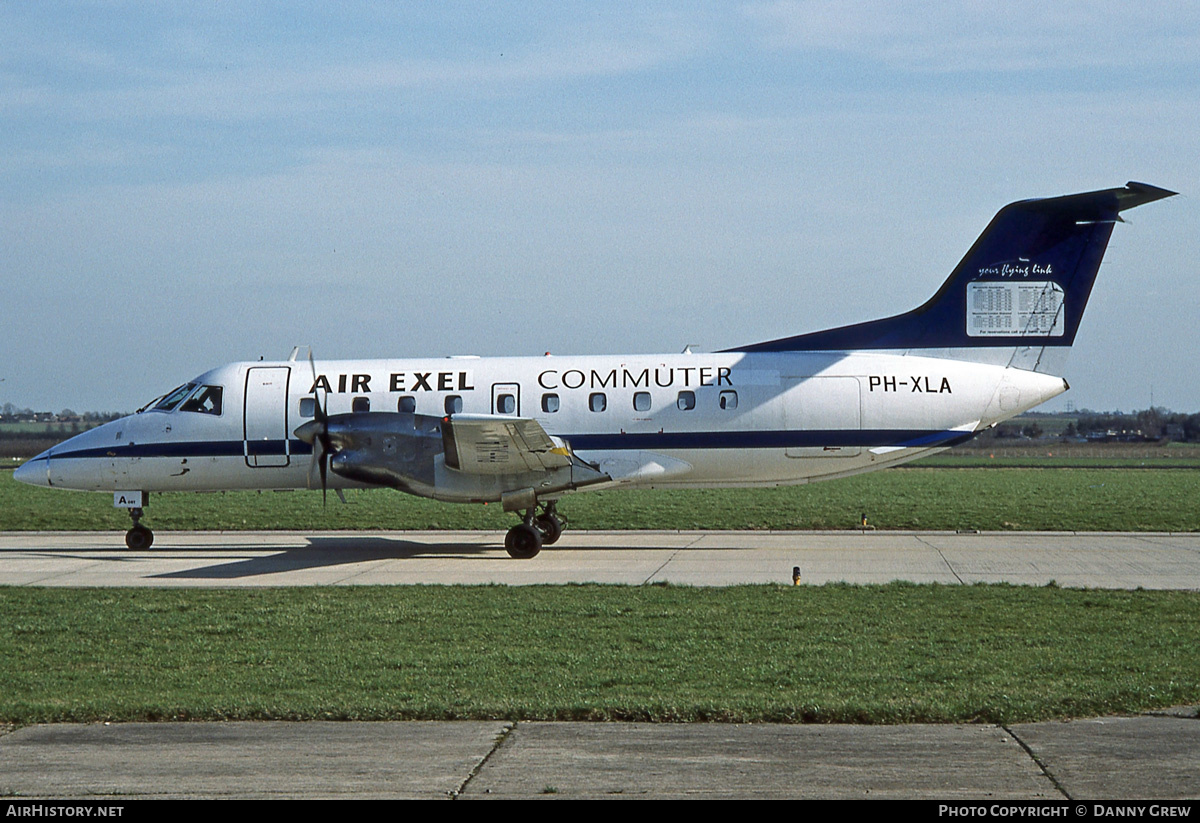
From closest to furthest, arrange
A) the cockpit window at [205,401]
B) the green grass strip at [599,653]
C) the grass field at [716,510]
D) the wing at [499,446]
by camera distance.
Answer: the green grass strip at [599,653]
the wing at [499,446]
the cockpit window at [205,401]
the grass field at [716,510]

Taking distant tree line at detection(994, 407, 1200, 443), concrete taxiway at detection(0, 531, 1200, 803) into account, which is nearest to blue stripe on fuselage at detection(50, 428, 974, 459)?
concrete taxiway at detection(0, 531, 1200, 803)

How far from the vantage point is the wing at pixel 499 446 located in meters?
18.6

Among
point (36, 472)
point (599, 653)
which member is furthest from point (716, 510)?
point (599, 653)

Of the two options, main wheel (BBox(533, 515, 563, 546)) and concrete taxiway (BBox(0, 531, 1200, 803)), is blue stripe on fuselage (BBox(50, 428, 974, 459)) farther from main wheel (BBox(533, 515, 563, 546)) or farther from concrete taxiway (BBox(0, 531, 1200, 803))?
concrete taxiway (BBox(0, 531, 1200, 803))

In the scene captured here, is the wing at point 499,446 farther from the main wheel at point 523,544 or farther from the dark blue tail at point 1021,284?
the dark blue tail at point 1021,284

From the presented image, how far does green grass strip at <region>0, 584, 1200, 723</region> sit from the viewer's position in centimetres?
860

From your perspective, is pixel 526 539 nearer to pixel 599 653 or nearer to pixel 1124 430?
pixel 599 653

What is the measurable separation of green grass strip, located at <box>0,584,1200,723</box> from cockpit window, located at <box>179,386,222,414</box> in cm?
688

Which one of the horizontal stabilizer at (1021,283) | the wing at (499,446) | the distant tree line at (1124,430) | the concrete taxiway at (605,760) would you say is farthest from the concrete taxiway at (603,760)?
the distant tree line at (1124,430)

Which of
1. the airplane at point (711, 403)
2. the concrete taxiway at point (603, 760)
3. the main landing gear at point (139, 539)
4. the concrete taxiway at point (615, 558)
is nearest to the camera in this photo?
the concrete taxiway at point (603, 760)

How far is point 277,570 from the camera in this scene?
1870cm

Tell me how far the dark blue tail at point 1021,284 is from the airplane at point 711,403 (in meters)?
0.03

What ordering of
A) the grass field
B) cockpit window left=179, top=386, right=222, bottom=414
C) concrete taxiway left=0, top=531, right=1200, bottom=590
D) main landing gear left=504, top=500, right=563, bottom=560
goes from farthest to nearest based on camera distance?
the grass field < cockpit window left=179, top=386, right=222, bottom=414 < main landing gear left=504, top=500, right=563, bottom=560 < concrete taxiway left=0, top=531, right=1200, bottom=590
